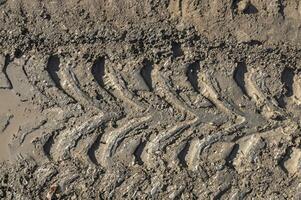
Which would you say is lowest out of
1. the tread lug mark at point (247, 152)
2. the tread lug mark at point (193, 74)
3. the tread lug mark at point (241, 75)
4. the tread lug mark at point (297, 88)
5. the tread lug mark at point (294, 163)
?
the tread lug mark at point (294, 163)

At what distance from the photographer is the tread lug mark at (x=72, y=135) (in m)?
3.05

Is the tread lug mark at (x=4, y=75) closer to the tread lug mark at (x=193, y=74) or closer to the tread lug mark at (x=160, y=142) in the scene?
the tread lug mark at (x=160, y=142)

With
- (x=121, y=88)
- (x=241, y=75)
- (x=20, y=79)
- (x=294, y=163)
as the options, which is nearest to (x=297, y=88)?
(x=241, y=75)

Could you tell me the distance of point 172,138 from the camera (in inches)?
119

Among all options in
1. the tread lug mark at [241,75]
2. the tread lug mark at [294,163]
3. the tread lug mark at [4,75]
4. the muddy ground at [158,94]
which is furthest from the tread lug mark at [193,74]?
the tread lug mark at [4,75]

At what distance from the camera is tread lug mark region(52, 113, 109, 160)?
120 inches

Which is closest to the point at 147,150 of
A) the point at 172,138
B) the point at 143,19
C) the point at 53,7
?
the point at 172,138

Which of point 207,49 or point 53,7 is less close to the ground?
point 53,7

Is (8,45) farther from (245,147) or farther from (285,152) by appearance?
(285,152)

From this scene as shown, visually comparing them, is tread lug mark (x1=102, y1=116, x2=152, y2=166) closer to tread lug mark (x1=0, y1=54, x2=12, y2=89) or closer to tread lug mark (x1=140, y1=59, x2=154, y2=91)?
tread lug mark (x1=140, y1=59, x2=154, y2=91)

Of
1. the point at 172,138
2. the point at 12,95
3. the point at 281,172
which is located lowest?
the point at 281,172

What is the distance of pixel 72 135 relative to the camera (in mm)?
3066

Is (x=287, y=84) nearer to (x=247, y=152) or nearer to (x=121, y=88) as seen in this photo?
(x=247, y=152)

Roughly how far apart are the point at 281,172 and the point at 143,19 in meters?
1.18
